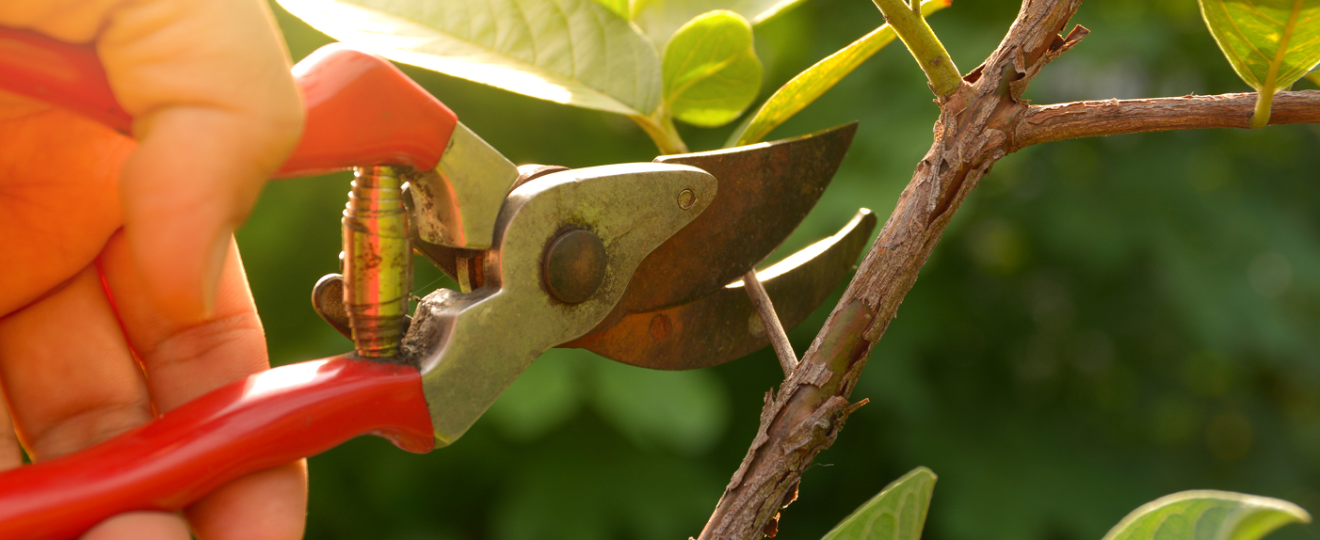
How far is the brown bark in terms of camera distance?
0.46 metres

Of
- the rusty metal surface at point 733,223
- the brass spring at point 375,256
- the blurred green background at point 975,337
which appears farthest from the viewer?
the blurred green background at point 975,337

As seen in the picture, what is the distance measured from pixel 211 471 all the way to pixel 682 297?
29cm

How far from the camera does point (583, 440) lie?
4.93 ft

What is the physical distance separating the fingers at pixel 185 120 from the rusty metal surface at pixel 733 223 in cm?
25

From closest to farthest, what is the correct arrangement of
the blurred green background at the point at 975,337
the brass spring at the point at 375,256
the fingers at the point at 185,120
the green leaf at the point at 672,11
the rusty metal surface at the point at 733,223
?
1. the fingers at the point at 185,120
2. the brass spring at the point at 375,256
3. the rusty metal surface at the point at 733,223
4. the green leaf at the point at 672,11
5. the blurred green background at the point at 975,337

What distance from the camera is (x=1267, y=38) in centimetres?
43

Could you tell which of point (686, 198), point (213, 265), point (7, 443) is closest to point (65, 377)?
point (7, 443)

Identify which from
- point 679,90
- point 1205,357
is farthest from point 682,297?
point 1205,357

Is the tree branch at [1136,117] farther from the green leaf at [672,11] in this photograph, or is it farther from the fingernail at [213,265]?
the fingernail at [213,265]

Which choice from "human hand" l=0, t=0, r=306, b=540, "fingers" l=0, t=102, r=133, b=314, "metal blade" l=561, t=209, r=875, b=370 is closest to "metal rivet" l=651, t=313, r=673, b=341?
"metal blade" l=561, t=209, r=875, b=370

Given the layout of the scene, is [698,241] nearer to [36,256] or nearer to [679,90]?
[679,90]

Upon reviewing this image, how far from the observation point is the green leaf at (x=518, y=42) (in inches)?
18.4

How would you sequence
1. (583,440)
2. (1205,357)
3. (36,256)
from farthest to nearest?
(1205,357), (583,440), (36,256)

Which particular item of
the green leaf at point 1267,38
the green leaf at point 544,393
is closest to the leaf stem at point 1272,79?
the green leaf at point 1267,38
